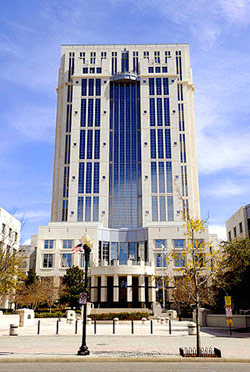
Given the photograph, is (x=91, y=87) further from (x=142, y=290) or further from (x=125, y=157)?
(x=142, y=290)

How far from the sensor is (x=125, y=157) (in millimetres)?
95375

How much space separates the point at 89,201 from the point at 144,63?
4323cm

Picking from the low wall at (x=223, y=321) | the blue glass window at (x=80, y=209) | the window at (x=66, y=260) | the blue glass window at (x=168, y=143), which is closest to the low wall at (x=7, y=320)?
the low wall at (x=223, y=321)

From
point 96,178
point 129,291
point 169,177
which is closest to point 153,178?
point 169,177

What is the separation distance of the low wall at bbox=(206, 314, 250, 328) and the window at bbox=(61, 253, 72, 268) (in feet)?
137

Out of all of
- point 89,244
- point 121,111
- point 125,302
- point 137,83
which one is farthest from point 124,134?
point 89,244

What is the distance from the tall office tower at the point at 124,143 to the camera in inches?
3538

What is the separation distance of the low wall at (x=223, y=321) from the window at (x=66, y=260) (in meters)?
41.9

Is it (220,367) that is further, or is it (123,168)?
(123,168)

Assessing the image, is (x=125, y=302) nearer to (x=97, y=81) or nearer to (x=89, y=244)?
(x=89, y=244)

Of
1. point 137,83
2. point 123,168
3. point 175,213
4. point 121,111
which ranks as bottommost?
point 175,213

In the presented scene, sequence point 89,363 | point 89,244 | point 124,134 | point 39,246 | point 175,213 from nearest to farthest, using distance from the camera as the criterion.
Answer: point 89,363 < point 89,244 < point 39,246 < point 175,213 < point 124,134

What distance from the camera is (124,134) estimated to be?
3829 inches

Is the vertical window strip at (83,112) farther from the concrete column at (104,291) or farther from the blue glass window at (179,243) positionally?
the concrete column at (104,291)
